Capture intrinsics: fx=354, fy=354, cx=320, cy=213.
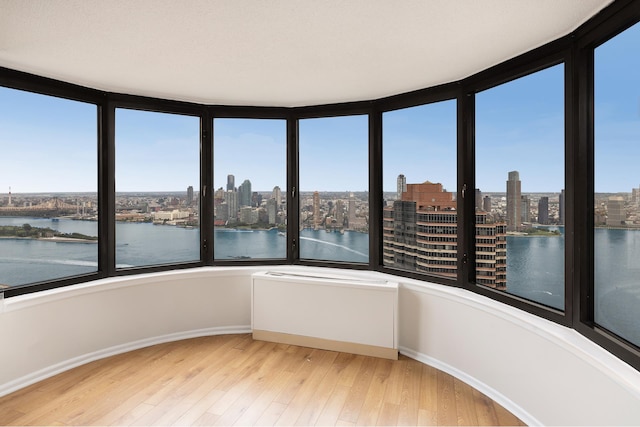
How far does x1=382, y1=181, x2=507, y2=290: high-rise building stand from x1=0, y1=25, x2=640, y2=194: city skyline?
0.18 metres

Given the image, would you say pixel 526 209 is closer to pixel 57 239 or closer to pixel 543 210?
pixel 543 210

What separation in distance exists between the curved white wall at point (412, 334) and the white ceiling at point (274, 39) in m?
1.72

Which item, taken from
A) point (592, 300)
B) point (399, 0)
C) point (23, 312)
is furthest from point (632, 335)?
point (23, 312)

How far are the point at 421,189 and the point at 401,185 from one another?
212 millimetres

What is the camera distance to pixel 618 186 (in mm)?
1793

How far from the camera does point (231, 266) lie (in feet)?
12.5

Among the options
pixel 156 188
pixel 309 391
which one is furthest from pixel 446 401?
pixel 156 188

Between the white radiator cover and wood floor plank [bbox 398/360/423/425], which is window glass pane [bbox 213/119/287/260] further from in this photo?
wood floor plank [bbox 398/360/423/425]

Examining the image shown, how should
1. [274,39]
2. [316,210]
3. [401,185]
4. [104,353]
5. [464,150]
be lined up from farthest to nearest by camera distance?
[316,210] → [401,185] → [104,353] → [464,150] → [274,39]

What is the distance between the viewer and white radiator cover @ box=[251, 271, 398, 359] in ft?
10.2

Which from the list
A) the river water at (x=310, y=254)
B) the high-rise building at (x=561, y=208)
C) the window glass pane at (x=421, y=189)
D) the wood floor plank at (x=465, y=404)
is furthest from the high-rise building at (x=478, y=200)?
the wood floor plank at (x=465, y=404)

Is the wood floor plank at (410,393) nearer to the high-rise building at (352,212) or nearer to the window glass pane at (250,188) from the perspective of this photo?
the high-rise building at (352,212)

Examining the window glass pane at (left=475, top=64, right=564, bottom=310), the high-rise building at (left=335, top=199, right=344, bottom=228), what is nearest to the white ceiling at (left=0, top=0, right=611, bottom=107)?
the window glass pane at (left=475, top=64, right=564, bottom=310)

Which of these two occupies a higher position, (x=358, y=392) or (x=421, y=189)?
(x=421, y=189)
